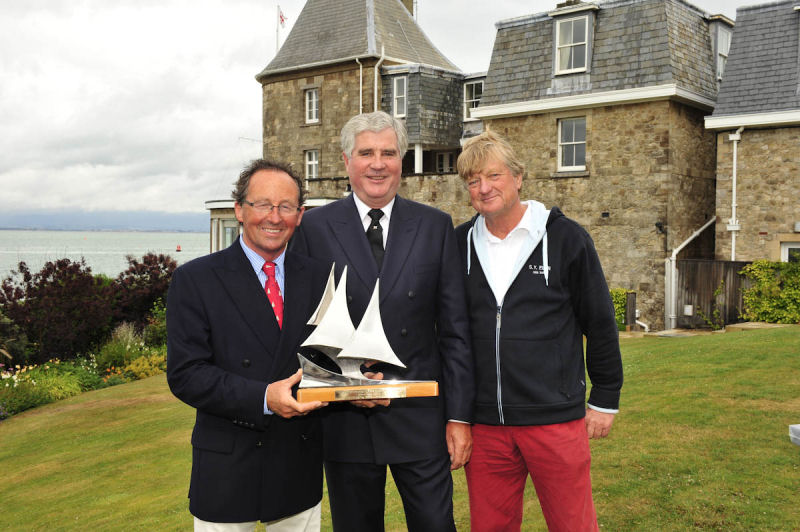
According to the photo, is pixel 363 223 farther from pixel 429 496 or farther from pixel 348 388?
pixel 429 496

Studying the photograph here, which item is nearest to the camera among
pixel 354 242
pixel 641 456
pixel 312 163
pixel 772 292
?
pixel 354 242

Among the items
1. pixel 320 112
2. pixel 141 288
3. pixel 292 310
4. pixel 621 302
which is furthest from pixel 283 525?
pixel 320 112

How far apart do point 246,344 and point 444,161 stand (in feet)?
87.4

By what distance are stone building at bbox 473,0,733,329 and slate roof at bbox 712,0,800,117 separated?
115 cm

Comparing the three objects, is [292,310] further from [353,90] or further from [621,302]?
[353,90]

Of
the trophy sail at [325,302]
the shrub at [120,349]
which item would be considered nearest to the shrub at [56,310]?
the shrub at [120,349]

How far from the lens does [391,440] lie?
3.83 meters

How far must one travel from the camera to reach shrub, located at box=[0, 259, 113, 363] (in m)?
18.1

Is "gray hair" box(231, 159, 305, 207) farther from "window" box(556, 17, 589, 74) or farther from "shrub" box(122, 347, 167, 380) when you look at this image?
"window" box(556, 17, 589, 74)

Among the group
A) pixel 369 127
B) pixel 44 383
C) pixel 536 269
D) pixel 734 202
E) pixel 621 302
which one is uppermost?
pixel 734 202

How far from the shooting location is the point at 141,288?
68.6 ft

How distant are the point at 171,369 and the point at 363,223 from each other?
53.1 inches

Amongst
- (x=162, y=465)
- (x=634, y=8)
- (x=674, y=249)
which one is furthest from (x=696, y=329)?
(x=162, y=465)

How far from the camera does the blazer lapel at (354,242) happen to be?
389cm
